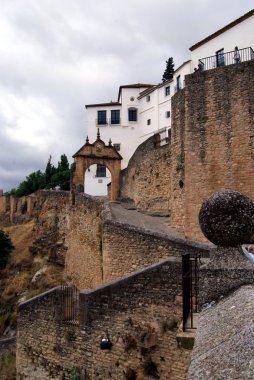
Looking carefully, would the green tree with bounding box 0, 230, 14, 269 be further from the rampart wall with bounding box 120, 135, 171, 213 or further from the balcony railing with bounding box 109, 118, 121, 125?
the balcony railing with bounding box 109, 118, 121, 125

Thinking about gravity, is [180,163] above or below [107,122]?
below

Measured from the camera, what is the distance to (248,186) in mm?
16781

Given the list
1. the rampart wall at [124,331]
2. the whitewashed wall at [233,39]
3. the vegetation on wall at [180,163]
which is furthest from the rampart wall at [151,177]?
the rampart wall at [124,331]

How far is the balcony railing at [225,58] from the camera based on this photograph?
2233 cm

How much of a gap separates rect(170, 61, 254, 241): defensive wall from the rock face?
40.8 feet

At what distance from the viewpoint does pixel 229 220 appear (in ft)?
15.3

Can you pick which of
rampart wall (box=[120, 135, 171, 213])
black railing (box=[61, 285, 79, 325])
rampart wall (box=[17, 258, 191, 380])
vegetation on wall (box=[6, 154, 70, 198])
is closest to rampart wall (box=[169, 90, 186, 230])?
rampart wall (box=[120, 135, 171, 213])

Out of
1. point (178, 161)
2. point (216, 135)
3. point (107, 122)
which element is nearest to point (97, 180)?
point (107, 122)

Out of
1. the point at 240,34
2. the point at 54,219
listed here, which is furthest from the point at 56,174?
the point at 240,34

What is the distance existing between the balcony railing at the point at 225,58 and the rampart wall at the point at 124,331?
14.9m

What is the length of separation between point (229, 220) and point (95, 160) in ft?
80.0

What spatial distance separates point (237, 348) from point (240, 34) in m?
23.2

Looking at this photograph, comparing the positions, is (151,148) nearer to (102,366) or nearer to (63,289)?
(63,289)

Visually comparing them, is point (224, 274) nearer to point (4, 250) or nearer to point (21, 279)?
point (21, 279)
